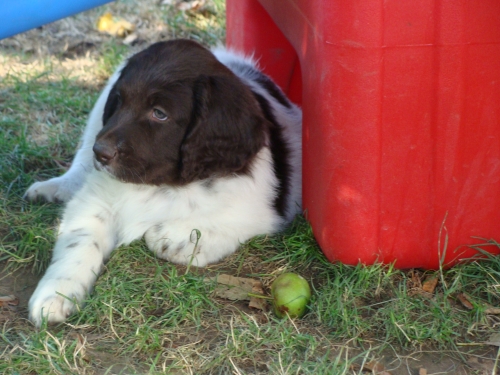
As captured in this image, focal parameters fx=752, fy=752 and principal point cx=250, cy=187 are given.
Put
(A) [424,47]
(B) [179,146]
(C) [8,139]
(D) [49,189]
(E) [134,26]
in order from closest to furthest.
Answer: (A) [424,47], (B) [179,146], (D) [49,189], (C) [8,139], (E) [134,26]

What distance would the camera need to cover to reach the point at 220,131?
338 cm

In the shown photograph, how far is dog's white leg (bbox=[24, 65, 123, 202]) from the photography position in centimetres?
406

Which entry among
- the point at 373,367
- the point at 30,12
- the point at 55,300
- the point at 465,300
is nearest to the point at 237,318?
the point at 373,367

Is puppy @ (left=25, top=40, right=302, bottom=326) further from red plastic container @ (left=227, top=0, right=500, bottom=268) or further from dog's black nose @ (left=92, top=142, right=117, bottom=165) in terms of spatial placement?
red plastic container @ (left=227, top=0, right=500, bottom=268)

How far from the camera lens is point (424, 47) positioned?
2924 mm

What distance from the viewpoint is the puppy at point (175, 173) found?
332cm

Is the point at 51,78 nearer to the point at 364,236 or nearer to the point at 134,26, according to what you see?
the point at 134,26

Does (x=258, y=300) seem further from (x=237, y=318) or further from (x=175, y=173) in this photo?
(x=175, y=173)

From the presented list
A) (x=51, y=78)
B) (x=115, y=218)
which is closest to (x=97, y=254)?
(x=115, y=218)

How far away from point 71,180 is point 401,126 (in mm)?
1940

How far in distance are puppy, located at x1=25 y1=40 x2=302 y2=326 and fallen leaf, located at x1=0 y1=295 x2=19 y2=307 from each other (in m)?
0.16

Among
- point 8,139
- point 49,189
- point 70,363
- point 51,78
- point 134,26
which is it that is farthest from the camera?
point 134,26

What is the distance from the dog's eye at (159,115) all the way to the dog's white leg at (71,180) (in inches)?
29.0

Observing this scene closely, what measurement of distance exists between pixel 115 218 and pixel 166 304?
68cm
